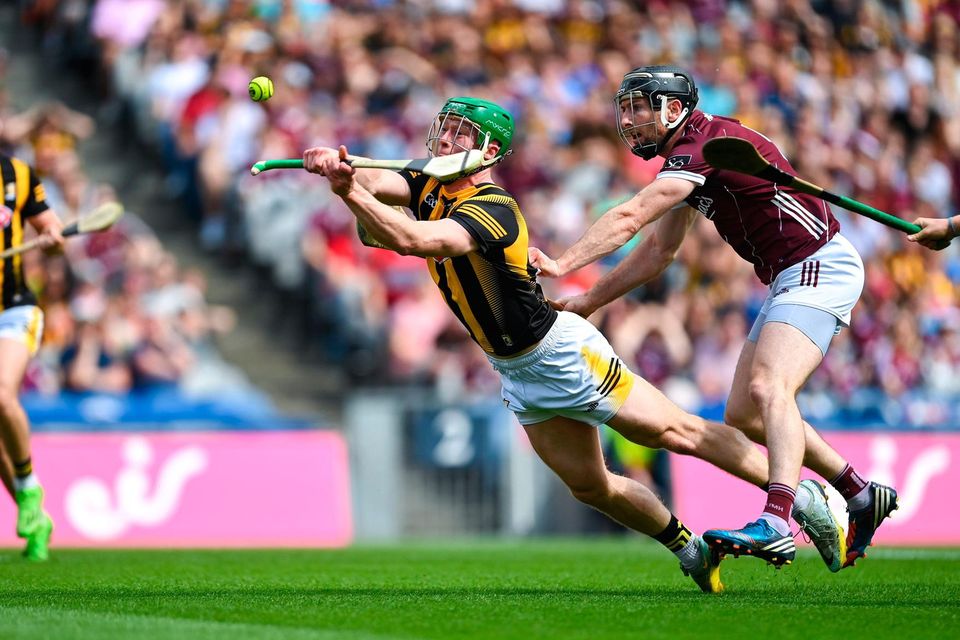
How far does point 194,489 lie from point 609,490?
6598 millimetres

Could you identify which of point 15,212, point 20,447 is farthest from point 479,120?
point 20,447

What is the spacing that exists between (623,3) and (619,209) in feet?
46.9

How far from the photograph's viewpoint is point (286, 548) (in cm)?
1224

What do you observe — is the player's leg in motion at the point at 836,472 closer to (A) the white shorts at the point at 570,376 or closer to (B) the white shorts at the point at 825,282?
(B) the white shorts at the point at 825,282

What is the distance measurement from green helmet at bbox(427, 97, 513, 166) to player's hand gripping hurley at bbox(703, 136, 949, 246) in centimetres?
95

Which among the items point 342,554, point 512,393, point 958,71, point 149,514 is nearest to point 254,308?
point 149,514

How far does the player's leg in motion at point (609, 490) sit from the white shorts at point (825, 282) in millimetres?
1161

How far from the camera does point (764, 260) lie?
779 cm

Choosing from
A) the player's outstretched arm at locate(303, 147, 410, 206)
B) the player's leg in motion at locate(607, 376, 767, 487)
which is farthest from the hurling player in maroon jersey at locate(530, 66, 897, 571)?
the player's outstretched arm at locate(303, 147, 410, 206)

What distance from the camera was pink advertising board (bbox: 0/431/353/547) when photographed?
12727 mm

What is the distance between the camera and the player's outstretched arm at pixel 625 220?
23.4 feet

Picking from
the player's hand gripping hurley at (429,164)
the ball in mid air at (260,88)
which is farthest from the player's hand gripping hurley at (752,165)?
the ball in mid air at (260,88)

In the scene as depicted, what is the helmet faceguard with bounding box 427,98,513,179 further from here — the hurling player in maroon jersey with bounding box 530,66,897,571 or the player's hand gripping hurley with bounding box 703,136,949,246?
the player's hand gripping hurley with bounding box 703,136,949,246

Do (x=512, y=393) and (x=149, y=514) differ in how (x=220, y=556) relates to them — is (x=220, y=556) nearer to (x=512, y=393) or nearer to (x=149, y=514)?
(x=149, y=514)
